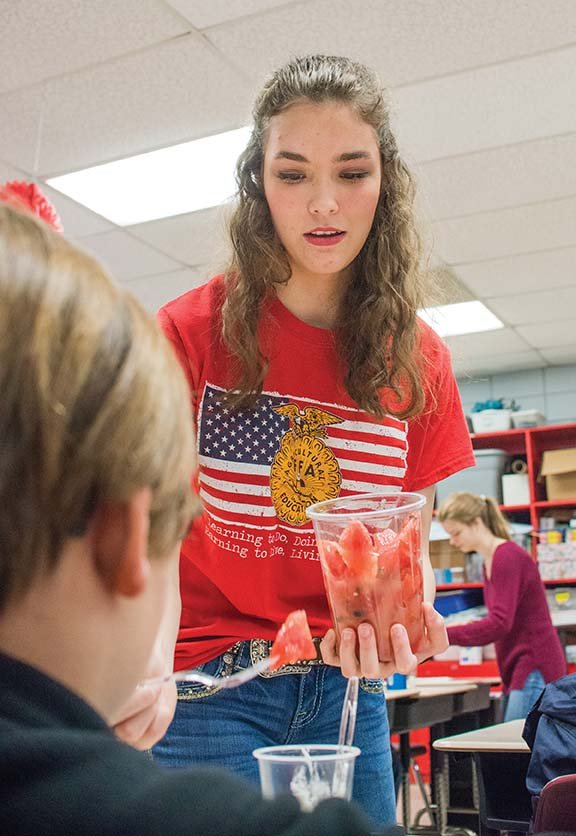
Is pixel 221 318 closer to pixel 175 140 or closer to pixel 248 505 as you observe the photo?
pixel 248 505

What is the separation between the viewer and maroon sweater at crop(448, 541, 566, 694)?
4523 millimetres

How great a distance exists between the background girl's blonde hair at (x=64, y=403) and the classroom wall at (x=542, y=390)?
7292mm

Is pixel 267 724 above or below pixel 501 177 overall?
below

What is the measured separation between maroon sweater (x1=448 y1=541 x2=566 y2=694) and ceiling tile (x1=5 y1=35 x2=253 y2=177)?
102 inches

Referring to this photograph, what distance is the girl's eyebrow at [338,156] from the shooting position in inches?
58.6

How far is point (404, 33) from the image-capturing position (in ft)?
10.7

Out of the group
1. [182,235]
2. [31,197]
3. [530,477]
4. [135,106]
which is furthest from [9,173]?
[530,477]

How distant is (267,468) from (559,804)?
0.90m

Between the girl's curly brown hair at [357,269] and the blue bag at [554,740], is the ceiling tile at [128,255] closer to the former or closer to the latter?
the girl's curly brown hair at [357,269]

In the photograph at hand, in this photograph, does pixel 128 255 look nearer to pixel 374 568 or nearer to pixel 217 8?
pixel 217 8

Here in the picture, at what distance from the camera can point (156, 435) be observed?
21.1 inches

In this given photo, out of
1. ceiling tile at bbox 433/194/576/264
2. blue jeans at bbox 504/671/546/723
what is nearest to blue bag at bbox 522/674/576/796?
blue jeans at bbox 504/671/546/723

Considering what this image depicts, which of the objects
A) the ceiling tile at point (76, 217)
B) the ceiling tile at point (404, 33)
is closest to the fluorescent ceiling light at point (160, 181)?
the ceiling tile at point (76, 217)

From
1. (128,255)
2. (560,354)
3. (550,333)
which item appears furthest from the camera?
(560,354)
